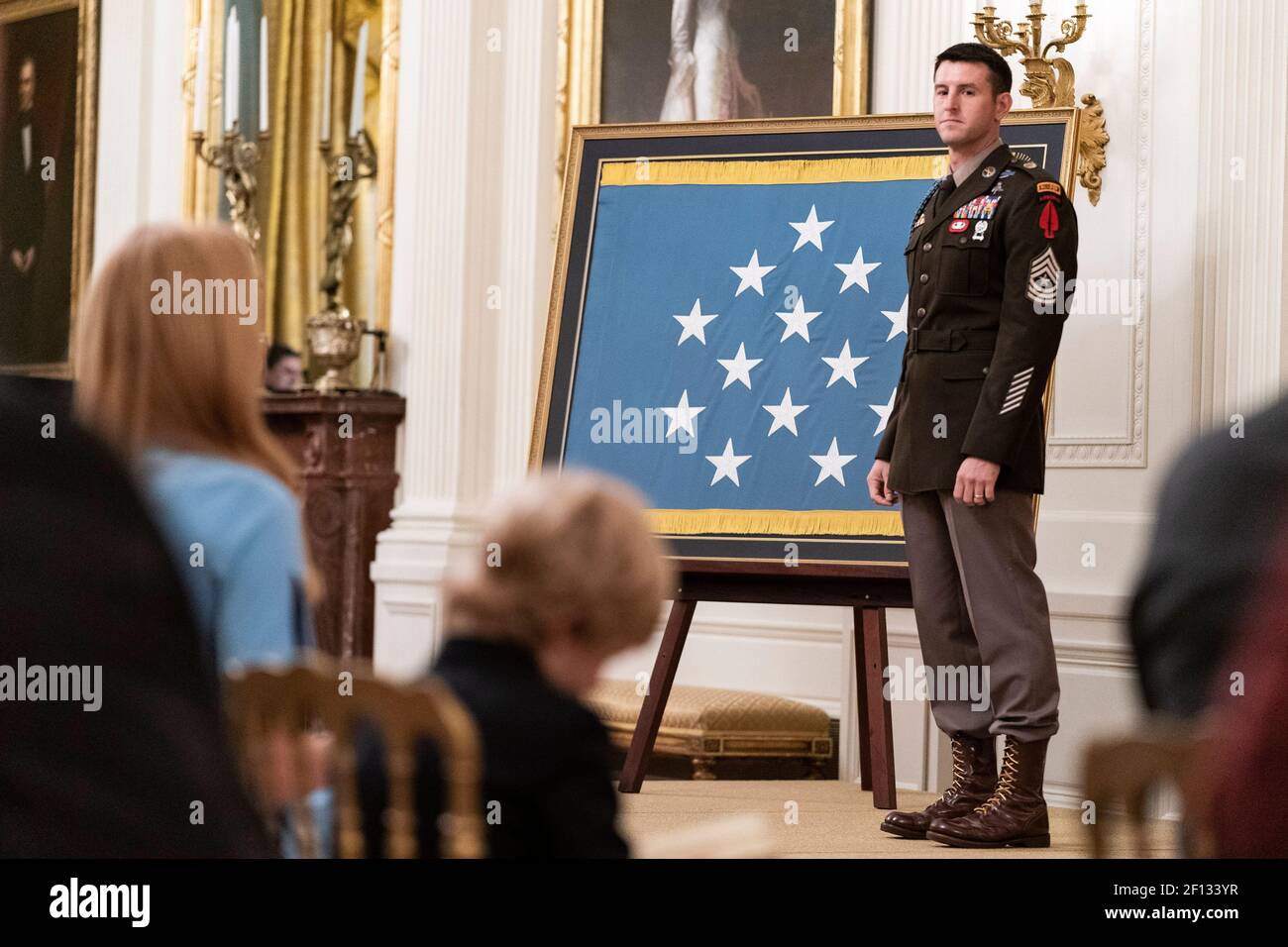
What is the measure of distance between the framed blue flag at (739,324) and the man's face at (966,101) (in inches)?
23.3

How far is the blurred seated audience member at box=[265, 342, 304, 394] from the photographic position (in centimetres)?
677

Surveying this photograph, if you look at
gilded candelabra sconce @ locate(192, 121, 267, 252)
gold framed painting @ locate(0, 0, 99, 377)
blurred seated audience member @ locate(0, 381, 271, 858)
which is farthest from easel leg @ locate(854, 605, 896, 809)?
gold framed painting @ locate(0, 0, 99, 377)

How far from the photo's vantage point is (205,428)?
5.42 ft

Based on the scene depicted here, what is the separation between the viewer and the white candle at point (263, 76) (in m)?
7.25

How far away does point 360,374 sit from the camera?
687 centimetres

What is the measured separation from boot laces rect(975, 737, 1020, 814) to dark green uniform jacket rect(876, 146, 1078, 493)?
21.7 inches

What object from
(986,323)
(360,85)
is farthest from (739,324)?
(360,85)

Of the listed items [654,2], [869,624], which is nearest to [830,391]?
[869,624]

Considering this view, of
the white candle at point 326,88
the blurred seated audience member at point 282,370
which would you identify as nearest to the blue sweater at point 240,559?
the blurred seated audience member at point 282,370

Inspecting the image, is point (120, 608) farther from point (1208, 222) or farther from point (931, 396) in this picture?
point (1208, 222)

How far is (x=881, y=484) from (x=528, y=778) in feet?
9.16

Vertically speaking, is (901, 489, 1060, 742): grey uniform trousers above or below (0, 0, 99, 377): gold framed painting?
below

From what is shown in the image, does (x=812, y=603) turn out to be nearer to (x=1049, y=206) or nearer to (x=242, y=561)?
(x=1049, y=206)

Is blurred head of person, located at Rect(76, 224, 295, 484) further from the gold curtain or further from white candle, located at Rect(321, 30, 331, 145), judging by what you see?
white candle, located at Rect(321, 30, 331, 145)
